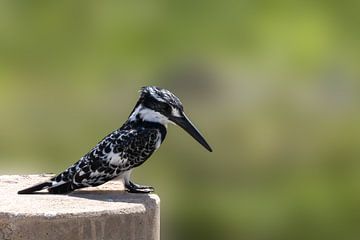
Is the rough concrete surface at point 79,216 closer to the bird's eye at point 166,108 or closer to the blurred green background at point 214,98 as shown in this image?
the bird's eye at point 166,108

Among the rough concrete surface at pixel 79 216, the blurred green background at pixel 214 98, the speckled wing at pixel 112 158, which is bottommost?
the blurred green background at pixel 214 98

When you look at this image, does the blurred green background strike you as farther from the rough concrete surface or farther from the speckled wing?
the rough concrete surface

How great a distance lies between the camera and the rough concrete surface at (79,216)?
4578 millimetres

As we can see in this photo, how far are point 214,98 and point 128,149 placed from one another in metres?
6.42

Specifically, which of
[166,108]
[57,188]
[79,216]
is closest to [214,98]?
[166,108]

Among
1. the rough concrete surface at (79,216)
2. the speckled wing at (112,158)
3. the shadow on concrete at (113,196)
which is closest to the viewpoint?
the rough concrete surface at (79,216)

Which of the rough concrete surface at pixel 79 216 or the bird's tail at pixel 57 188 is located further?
the bird's tail at pixel 57 188

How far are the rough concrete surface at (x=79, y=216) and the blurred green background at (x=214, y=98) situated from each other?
3.64 metres

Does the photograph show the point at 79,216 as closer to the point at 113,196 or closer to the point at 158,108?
the point at 113,196

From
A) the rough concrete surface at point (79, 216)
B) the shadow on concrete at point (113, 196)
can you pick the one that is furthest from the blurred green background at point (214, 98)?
the rough concrete surface at point (79, 216)

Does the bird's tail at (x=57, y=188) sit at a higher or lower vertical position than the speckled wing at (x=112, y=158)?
lower

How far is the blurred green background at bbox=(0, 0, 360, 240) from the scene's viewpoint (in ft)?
32.9

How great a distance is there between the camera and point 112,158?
506cm

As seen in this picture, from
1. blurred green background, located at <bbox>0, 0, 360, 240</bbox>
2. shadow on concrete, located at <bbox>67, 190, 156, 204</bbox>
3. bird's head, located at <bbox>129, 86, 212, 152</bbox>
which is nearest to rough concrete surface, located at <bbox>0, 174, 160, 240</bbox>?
shadow on concrete, located at <bbox>67, 190, 156, 204</bbox>
